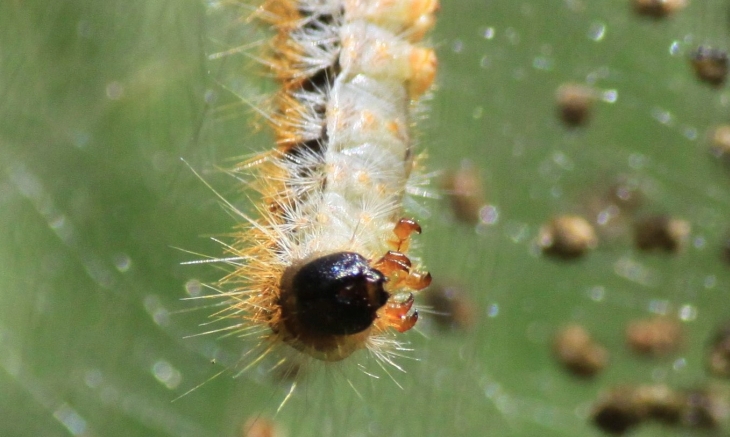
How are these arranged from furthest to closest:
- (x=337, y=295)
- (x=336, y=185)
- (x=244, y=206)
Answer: (x=244, y=206) < (x=336, y=185) < (x=337, y=295)

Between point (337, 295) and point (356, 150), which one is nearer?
point (337, 295)

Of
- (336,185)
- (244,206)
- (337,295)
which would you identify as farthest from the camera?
(244,206)

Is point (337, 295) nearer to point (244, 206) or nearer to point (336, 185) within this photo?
point (336, 185)

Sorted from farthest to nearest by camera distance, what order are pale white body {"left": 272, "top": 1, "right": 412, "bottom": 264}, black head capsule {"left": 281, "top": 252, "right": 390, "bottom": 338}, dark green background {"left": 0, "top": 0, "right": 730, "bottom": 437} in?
dark green background {"left": 0, "top": 0, "right": 730, "bottom": 437}
pale white body {"left": 272, "top": 1, "right": 412, "bottom": 264}
black head capsule {"left": 281, "top": 252, "right": 390, "bottom": 338}

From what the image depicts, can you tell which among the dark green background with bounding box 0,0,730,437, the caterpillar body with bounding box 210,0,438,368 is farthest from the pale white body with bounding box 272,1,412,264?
the dark green background with bounding box 0,0,730,437

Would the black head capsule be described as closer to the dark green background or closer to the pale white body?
the pale white body

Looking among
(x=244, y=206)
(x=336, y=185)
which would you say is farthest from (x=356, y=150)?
(x=244, y=206)

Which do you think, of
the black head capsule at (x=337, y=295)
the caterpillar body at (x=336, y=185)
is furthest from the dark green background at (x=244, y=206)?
the black head capsule at (x=337, y=295)

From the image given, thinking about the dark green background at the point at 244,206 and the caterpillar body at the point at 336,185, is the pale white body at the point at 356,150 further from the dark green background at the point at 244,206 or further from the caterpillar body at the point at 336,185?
the dark green background at the point at 244,206
